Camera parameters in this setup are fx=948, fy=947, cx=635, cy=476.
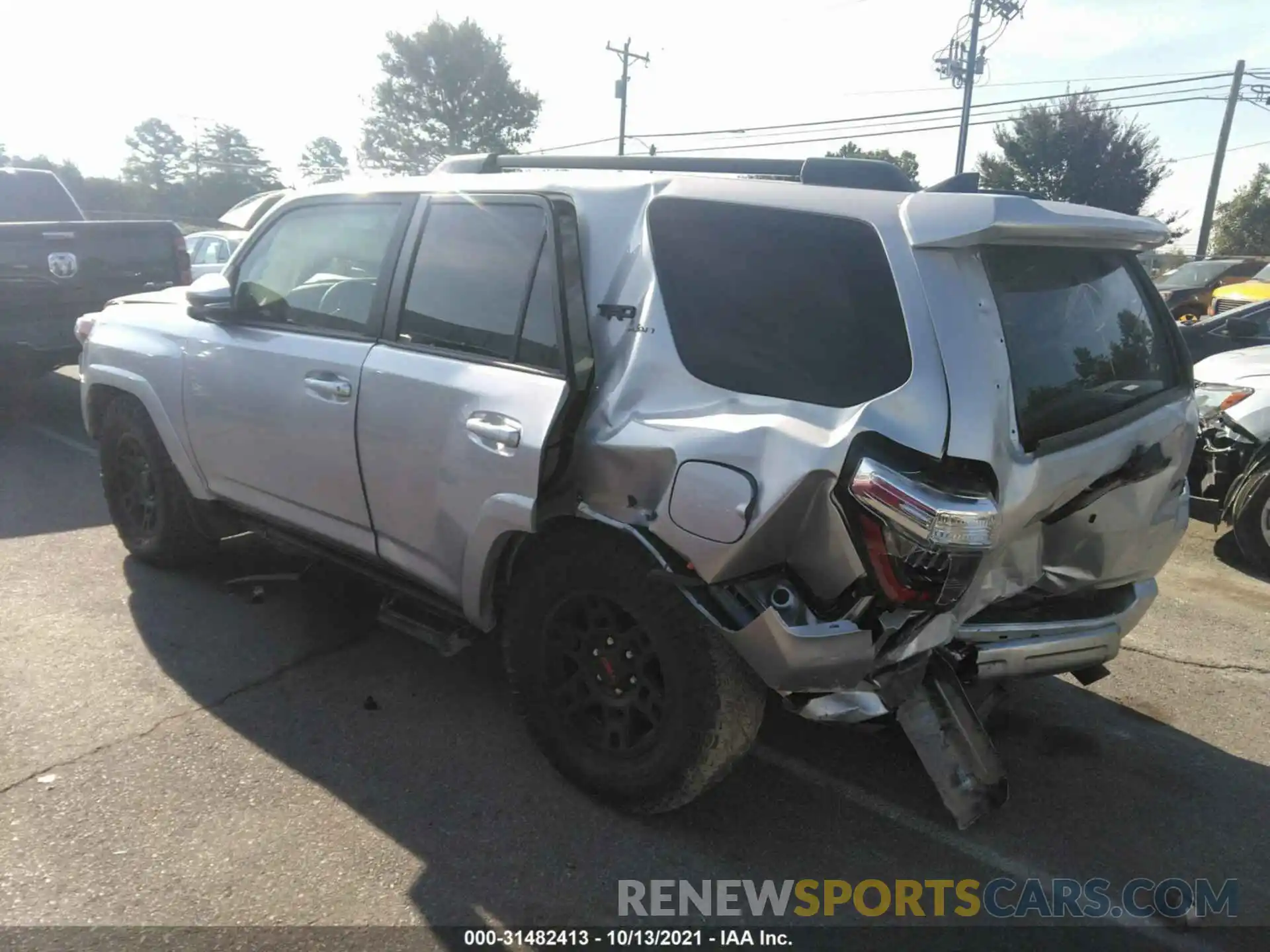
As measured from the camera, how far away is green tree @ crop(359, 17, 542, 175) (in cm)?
5497

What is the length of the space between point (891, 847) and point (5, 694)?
10.5 ft

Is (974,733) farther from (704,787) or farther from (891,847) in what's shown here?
(704,787)

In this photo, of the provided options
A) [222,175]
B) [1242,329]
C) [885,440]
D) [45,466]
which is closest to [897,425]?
[885,440]

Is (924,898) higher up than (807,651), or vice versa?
(807,651)

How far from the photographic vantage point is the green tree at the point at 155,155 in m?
66.8

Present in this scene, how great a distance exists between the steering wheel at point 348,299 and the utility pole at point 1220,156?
34.1m

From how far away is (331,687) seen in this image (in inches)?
145

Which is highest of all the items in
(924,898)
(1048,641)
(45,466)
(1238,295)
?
(1048,641)

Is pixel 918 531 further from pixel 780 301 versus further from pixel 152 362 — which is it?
pixel 152 362

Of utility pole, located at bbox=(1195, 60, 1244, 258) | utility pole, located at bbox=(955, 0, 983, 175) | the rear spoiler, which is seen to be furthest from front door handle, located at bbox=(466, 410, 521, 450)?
utility pole, located at bbox=(1195, 60, 1244, 258)

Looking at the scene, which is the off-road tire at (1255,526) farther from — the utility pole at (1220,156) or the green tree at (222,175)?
the green tree at (222,175)

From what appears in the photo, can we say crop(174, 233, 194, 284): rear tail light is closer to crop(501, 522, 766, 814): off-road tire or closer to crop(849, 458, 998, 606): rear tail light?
crop(501, 522, 766, 814): off-road tire

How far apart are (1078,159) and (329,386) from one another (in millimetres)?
40893

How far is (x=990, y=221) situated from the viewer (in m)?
2.37
